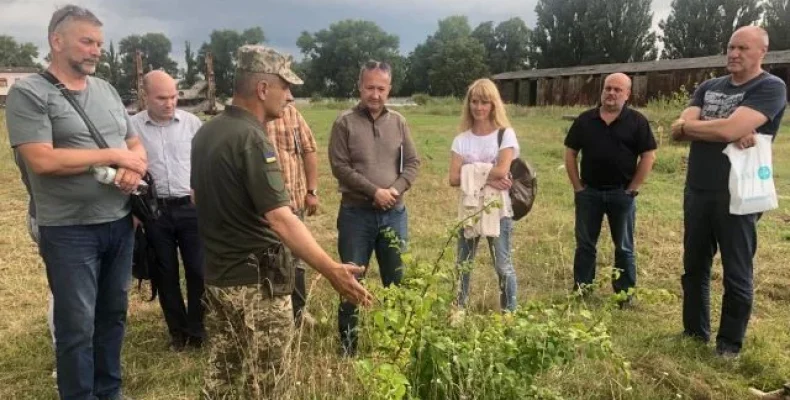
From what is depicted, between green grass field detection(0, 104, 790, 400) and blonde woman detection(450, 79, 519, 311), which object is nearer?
green grass field detection(0, 104, 790, 400)

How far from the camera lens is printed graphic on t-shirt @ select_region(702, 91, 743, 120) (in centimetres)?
392

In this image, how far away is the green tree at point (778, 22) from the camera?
47.9 m

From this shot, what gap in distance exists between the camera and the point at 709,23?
5253 centimetres

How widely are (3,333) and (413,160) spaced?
325 cm

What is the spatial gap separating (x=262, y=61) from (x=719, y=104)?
3.08 metres

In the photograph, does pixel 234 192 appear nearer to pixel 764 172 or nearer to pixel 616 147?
pixel 764 172

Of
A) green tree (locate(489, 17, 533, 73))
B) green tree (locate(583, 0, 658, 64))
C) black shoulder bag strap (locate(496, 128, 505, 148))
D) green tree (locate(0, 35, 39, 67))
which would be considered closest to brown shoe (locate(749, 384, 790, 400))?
black shoulder bag strap (locate(496, 128, 505, 148))

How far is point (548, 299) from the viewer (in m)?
4.71

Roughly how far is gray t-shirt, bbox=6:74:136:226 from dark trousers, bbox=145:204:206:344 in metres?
1.01

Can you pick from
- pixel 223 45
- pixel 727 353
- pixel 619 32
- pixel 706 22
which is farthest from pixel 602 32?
pixel 727 353

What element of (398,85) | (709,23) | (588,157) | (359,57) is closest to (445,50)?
(398,85)

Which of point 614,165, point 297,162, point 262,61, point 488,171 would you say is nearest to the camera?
point 262,61

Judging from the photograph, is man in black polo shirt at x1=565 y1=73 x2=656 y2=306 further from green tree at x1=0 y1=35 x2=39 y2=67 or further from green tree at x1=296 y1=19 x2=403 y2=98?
green tree at x1=0 y1=35 x2=39 y2=67

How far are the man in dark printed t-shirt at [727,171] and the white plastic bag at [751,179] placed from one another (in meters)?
0.07
